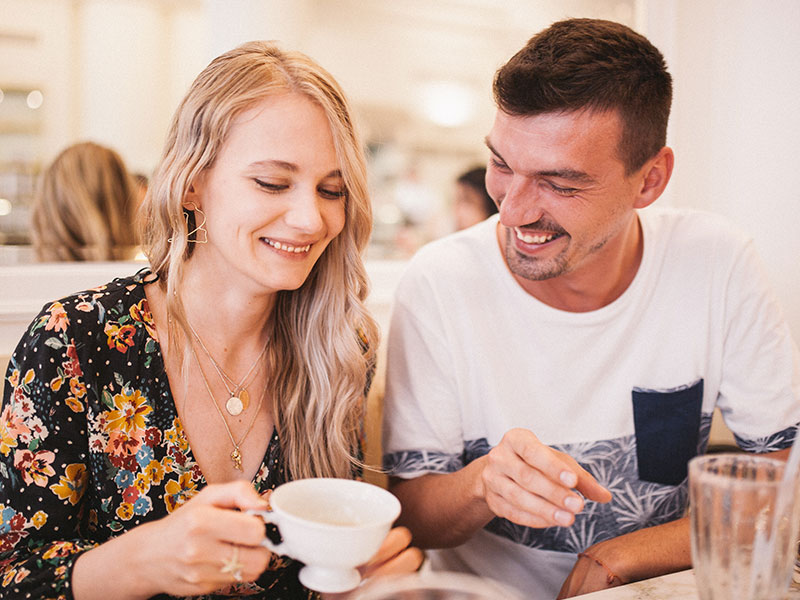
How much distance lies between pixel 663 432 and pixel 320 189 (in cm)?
83

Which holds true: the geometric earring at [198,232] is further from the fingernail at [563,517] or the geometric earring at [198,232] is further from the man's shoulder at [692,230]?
the man's shoulder at [692,230]

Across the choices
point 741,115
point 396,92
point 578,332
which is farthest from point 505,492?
point 396,92

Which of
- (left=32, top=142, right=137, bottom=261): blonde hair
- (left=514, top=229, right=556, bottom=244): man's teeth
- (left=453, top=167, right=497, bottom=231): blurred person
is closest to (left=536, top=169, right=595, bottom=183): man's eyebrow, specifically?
(left=514, top=229, right=556, bottom=244): man's teeth

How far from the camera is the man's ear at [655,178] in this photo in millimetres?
1483

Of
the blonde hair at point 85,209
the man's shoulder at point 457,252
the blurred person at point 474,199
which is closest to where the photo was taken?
the man's shoulder at point 457,252

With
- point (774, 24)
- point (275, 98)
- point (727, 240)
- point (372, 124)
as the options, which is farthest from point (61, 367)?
point (372, 124)

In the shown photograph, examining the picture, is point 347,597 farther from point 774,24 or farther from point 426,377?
point 774,24

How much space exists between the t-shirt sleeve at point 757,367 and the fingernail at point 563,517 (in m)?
0.68

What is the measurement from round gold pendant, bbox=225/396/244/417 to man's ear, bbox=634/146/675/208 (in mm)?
892

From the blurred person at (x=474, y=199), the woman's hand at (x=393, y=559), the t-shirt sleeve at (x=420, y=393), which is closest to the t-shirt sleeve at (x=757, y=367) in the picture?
the t-shirt sleeve at (x=420, y=393)

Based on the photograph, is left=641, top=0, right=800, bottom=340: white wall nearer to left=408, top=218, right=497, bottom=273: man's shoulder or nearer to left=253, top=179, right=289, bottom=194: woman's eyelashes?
left=408, top=218, right=497, bottom=273: man's shoulder

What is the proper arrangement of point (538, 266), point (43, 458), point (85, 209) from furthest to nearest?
point (85, 209)
point (538, 266)
point (43, 458)

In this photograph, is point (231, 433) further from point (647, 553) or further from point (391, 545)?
point (647, 553)

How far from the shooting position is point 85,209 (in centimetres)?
267
